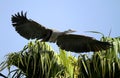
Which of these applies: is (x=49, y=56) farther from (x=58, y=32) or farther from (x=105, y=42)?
(x=58, y=32)

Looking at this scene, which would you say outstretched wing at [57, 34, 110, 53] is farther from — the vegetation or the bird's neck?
the vegetation

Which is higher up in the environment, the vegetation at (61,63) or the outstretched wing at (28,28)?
the outstretched wing at (28,28)

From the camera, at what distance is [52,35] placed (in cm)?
911

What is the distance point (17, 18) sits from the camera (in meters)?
9.41

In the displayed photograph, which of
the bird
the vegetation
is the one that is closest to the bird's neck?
the bird

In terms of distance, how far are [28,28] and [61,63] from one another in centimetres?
256

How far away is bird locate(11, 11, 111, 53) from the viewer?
9.02m

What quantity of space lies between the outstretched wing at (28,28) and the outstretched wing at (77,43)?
388 millimetres

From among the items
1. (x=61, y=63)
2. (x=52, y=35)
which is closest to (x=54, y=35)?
(x=52, y=35)

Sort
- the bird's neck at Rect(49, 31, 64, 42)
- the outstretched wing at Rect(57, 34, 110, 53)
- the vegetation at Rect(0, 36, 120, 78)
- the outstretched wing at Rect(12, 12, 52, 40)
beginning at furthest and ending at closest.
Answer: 1. the outstretched wing at Rect(12, 12, 52, 40)
2. the bird's neck at Rect(49, 31, 64, 42)
3. the outstretched wing at Rect(57, 34, 110, 53)
4. the vegetation at Rect(0, 36, 120, 78)

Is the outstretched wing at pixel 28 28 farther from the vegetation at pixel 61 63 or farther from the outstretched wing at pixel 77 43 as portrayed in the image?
the vegetation at pixel 61 63

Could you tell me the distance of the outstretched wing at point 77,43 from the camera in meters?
8.75

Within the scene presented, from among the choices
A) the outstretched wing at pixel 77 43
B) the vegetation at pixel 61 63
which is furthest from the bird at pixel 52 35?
the vegetation at pixel 61 63

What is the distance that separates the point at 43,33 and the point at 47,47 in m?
1.68
